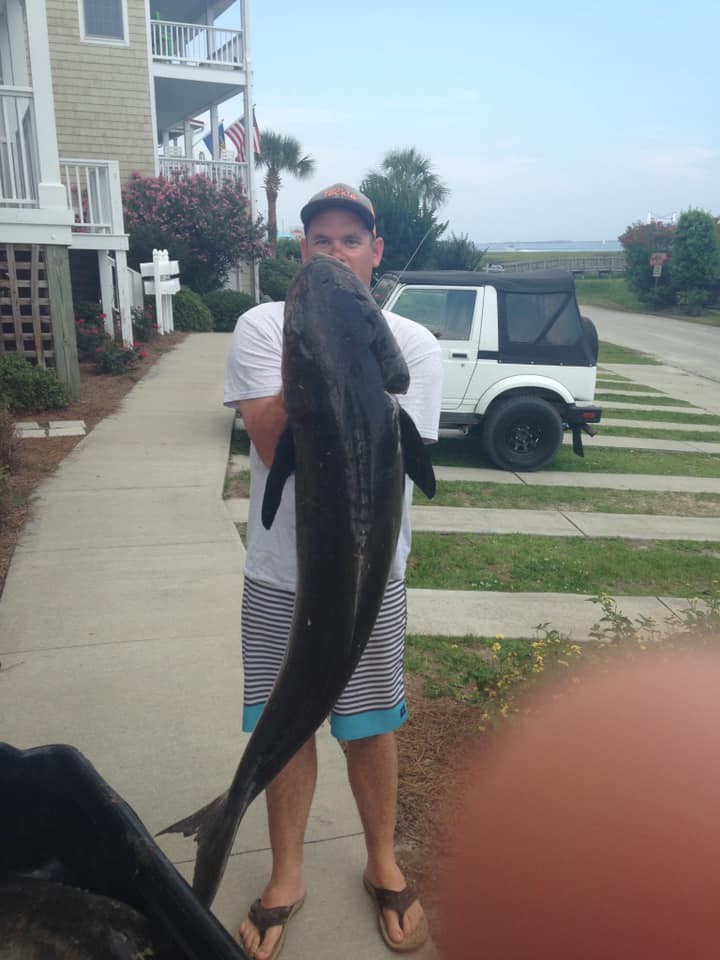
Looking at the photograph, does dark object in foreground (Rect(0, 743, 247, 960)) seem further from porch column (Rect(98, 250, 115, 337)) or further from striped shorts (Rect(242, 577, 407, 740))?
porch column (Rect(98, 250, 115, 337))

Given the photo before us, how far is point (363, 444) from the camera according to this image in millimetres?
1453

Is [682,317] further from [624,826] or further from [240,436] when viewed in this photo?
[624,826]

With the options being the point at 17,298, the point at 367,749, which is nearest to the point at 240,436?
the point at 17,298

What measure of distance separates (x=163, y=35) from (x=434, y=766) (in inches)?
901

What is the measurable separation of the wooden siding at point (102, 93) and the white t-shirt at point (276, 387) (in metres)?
20.9

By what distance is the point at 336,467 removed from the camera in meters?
1.46

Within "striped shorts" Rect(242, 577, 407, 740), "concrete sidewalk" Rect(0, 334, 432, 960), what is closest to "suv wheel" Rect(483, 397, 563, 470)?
"concrete sidewalk" Rect(0, 334, 432, 960)

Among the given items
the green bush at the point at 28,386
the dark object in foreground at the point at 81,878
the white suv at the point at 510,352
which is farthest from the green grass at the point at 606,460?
the dark object in foreground at the point at 81,878

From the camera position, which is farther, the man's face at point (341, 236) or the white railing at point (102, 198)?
the white railing at point (102, 198)

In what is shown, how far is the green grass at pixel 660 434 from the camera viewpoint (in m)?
11.0

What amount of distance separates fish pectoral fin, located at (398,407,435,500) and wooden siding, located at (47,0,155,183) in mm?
21466

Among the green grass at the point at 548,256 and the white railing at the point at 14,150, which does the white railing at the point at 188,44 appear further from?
the green grass at the point at 548,256

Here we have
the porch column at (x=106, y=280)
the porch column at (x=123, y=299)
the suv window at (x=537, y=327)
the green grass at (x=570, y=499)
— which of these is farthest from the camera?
the porch column at (x=106, y=280)

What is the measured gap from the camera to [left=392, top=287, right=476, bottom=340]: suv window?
874 centimetres
